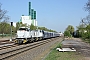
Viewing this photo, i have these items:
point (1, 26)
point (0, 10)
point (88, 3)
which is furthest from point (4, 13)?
point (88, 3)

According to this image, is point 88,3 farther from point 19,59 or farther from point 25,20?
point 25,20

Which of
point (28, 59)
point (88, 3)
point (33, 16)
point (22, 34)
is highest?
point (33, 16)

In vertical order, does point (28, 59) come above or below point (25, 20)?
below

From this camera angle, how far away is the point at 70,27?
14650 cm

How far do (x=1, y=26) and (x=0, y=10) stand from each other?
809 cm

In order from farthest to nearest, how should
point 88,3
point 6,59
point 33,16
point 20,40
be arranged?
point 33,16
point 20,40
point 88,3
point 6,59

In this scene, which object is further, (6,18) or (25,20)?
(25,20)

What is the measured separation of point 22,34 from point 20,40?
1.42 m

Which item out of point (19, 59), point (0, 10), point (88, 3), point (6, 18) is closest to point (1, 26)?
point (6, 18)

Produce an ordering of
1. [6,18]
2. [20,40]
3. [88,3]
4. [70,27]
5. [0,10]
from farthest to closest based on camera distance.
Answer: [70,27]
[6,18]
[0,10]
[20,40]
[88,3]

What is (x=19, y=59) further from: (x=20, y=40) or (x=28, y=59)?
(x=20, y=40)

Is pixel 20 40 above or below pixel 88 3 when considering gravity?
below

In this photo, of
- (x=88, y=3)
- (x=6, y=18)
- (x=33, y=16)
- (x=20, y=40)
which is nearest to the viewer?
(x=88, y=3)

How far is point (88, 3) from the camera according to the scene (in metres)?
31.2
